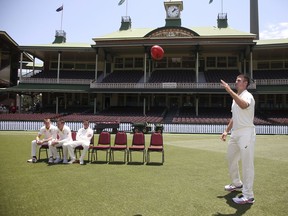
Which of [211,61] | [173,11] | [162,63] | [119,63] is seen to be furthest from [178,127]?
[173,11]

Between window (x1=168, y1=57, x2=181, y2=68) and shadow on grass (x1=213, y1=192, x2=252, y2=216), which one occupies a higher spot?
window (x1=168, y1=57, x2=181, y2=68)

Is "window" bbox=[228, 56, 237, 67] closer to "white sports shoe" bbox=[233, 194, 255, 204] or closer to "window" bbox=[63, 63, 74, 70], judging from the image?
"window" bbox=[63, 63, 74, 70]

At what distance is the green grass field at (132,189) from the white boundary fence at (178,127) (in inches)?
577

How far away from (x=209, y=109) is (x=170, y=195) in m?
29.9

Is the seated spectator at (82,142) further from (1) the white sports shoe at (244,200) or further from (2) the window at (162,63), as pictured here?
(2) the window at (162,63)

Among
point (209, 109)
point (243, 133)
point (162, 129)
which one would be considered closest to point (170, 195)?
point (243, 133)

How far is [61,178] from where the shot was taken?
24.1 feet

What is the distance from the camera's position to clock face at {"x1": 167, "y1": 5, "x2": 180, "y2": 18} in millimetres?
43625

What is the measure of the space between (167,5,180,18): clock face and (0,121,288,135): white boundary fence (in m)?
24.8

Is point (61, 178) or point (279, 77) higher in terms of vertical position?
point (279, 77)

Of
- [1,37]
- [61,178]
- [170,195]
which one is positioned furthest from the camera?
[1,37]

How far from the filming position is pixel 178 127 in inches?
992

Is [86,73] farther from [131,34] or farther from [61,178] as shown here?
[61,178]

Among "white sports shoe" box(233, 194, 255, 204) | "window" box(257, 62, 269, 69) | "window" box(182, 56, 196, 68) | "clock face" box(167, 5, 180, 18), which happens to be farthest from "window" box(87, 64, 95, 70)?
"white sports shoe" box(233, 194, 255, 204)
